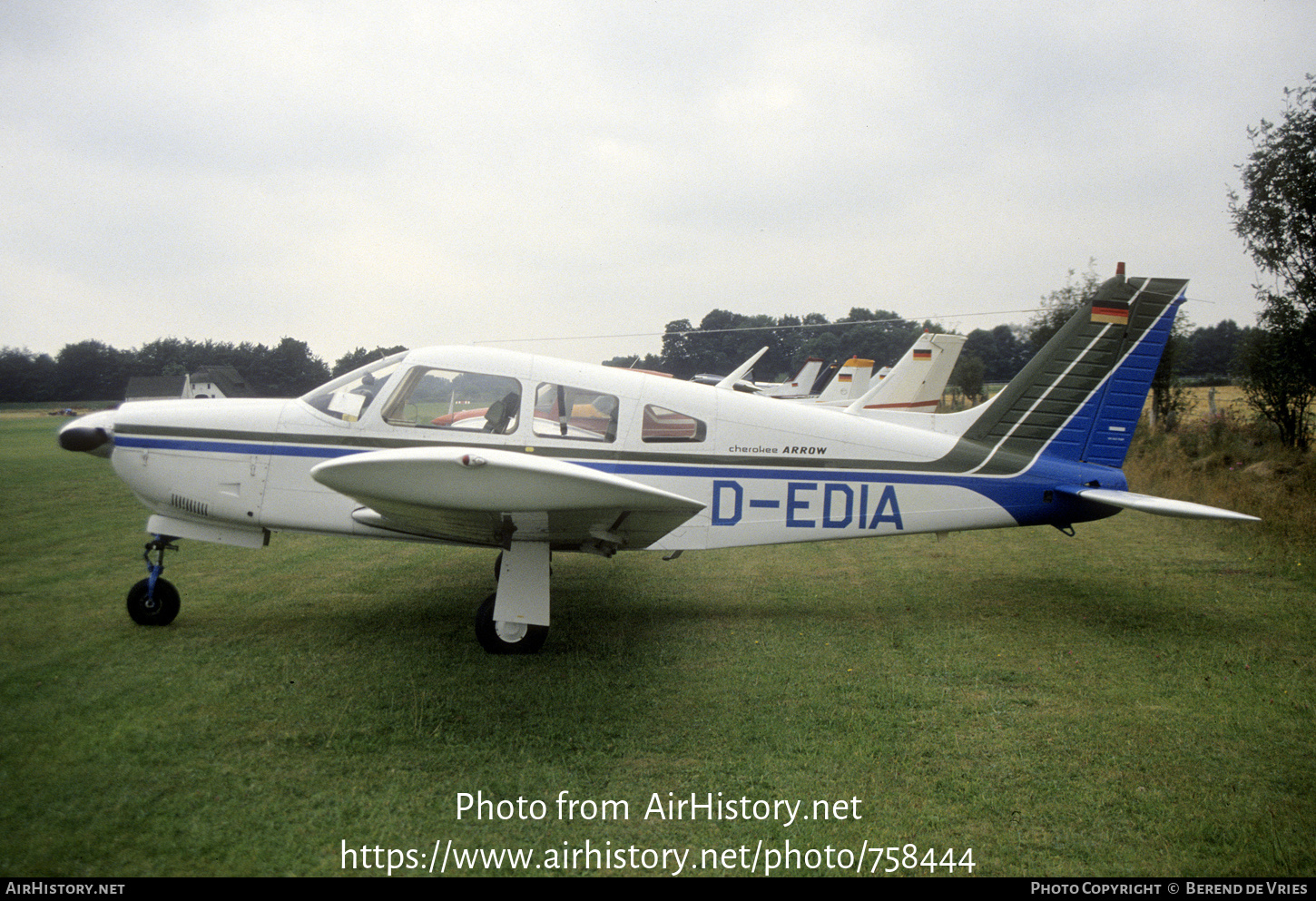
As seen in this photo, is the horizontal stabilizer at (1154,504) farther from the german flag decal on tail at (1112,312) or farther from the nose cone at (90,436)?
the nose cone at (90,436)

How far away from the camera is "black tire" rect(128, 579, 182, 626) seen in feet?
15.8

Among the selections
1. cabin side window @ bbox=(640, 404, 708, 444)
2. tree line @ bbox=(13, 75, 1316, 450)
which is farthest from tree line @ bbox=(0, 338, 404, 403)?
cabin side window @ bbox=(640, 404, 708, 444)

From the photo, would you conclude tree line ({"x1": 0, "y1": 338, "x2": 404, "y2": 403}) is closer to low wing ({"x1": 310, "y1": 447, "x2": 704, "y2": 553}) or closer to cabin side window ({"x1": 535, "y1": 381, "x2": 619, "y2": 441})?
cabin side window ({"x1": 535, "y1": 381, "x2": 619, "y2": 441})

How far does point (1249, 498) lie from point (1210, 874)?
8.42 meters

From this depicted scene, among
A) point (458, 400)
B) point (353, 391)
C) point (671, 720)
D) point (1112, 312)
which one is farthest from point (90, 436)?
point (1112, 312)

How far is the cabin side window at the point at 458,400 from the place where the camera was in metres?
4.81

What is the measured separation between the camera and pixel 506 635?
14.7 feet

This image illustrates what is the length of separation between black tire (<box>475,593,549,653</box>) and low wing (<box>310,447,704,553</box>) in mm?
854

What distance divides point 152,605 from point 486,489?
3318 millimetres

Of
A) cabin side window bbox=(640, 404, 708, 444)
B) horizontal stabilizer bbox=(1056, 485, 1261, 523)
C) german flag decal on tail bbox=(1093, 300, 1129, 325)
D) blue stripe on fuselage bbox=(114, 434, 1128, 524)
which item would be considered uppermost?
german flag decal on tail bbox=(1093, 300, 1129, 325)

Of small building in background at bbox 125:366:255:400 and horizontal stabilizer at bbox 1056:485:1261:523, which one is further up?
small building in background at bbox 125:366:255:400

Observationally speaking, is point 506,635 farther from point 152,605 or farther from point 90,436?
point 90,436

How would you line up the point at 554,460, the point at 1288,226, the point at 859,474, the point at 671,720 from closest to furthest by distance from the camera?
the point at 671,720 → the point at 554,460 → the point at 859,474 → the point at 1288,226
